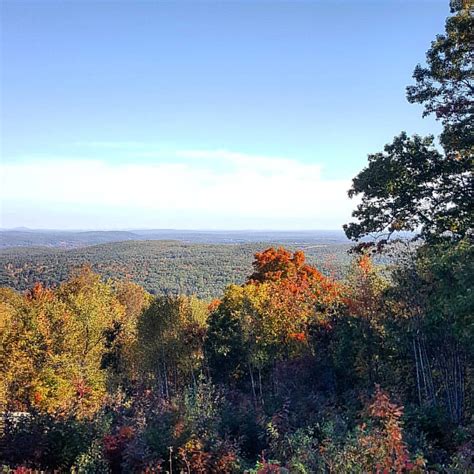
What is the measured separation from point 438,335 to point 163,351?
12496 mm

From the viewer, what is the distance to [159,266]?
105875 millimetres

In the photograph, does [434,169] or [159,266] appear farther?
[159,266]

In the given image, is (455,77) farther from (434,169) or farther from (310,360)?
(310,360)

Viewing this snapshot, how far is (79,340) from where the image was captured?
→ 2078cm

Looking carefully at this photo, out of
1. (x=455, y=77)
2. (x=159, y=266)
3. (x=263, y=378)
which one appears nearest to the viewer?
(x=455, y=77)

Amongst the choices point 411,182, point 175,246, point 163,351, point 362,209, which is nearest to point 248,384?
point 163,351

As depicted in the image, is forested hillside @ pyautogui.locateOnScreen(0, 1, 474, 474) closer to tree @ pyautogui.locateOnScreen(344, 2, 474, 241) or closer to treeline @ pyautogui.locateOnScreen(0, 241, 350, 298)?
tree @ pyautogui.locateOnScreen(344, 2, 474, 241)

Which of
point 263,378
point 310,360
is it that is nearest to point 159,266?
point 263,378

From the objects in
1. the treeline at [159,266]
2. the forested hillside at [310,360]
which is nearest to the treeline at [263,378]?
the forested hillside at [310,360]

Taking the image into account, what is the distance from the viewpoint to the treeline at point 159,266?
76812 mm

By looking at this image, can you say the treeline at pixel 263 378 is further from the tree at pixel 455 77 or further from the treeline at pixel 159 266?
the treeline at pixel 159 266

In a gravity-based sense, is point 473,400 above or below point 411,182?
below

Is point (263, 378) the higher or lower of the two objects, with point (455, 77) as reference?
lower

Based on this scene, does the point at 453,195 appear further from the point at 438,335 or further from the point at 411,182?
the point at 438,335
